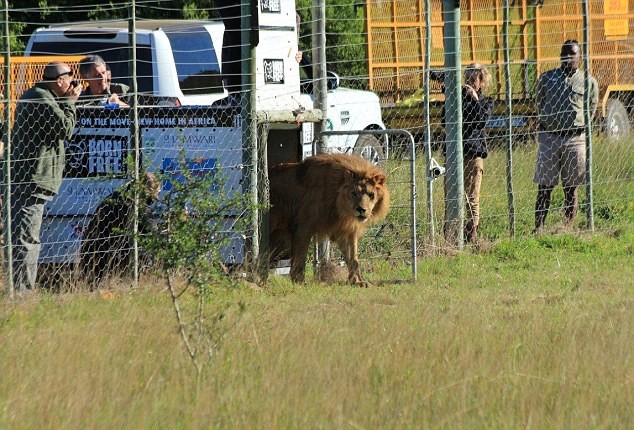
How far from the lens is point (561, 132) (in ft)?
45.1

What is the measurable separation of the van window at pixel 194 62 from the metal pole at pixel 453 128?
2892mm

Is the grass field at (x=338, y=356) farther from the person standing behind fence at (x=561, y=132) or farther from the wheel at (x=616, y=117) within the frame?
the wheel at (x=616, y=117)

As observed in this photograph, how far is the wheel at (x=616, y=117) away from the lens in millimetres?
19809

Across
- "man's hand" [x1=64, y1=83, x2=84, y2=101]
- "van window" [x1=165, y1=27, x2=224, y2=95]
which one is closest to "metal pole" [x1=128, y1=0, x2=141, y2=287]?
"man's hand" [x1=64, y1=83, x2=84, y2=101]

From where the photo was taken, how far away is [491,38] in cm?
2122

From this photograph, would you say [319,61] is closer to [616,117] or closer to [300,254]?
[300,254]

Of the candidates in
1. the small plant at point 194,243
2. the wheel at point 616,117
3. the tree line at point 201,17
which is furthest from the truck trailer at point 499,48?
the small plant at point 194,243

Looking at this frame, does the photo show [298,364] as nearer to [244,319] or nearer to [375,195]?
[244,319]

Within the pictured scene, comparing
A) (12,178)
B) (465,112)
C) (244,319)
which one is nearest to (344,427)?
(244,319)

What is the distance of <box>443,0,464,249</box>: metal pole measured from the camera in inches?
493

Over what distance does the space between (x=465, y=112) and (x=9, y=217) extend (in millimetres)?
5643

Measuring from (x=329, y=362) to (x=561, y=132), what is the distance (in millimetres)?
7550

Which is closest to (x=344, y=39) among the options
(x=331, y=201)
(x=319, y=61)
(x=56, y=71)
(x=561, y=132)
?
(x=561, y=132)

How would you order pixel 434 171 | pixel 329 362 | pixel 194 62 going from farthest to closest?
pixel 194 62 → pixel 434 171 → pixel 329 362
